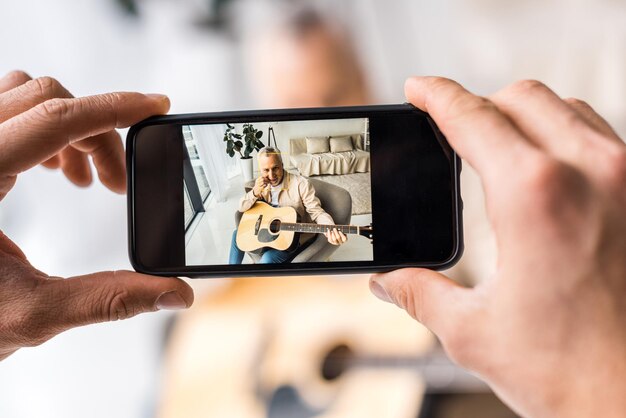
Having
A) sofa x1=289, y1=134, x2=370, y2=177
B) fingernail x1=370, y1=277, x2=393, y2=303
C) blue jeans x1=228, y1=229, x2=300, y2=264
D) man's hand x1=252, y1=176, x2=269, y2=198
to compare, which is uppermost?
sofa x1=289, y1=134, x2=370, y2=177

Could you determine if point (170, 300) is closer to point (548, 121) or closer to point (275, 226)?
point (275, 226)

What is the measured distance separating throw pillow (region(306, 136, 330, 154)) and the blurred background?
1.22 ft

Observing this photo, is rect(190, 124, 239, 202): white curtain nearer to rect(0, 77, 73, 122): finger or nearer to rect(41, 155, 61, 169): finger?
rect(0, 77, 73, 122): finger

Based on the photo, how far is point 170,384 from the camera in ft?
3.02

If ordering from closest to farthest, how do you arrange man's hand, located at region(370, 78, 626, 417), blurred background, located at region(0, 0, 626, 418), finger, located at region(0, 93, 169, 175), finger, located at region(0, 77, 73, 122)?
man's hand, located at region(370, 78, 626, 417) → finger, located at region(0, 93, 169, 175) → finger, located at region(0, 77, 73, 122) → blurred background, located at region(0, 0, 626, 418)

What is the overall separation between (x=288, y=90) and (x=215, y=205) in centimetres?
41

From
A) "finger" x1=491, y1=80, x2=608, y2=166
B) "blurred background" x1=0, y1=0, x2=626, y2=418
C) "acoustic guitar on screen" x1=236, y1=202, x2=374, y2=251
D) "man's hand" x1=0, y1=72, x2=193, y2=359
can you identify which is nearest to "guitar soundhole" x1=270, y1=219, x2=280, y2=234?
"acoustic guitar on screen" x1=236, y1=202, x2=374, y2=251

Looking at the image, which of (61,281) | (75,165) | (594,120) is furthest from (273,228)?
(75,165)

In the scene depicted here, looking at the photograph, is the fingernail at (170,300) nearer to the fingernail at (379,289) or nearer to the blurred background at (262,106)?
the fingernail at (379,289)

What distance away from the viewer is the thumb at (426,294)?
1.38ft

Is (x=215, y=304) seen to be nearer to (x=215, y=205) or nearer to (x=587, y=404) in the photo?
(x=215, y=205)

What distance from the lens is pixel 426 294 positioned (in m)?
0.45

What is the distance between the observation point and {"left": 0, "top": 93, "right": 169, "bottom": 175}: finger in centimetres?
48

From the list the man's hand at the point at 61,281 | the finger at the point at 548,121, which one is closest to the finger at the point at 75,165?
the man's hand at the point at 61,281
